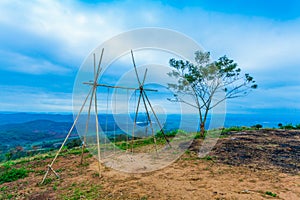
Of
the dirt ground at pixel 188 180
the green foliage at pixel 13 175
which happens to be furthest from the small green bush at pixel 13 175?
the dirt ground at pixel 188 180

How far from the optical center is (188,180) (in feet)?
12.5

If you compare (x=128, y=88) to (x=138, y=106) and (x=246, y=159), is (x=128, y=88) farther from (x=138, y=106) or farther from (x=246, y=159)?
(x=246, y=159)

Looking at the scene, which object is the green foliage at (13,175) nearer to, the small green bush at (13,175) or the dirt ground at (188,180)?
the small green bush at (13,175)

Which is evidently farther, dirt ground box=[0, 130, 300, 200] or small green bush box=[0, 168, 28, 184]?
small green bush box=[0, 168, 28, 184]

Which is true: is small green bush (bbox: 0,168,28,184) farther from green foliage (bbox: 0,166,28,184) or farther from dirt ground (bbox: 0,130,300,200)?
dirt ground (bbox: 0,130,300,200)

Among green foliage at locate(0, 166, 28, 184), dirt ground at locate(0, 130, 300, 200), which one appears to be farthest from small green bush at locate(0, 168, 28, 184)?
dirt ground at locate(0, 130, 300, 200)

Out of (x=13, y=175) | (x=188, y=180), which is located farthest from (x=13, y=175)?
(x=188, y=180)

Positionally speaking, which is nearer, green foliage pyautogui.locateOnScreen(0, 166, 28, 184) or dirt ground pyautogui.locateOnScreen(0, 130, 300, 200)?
dirt ground pyautogui.locateOnScreen(0, 130, 300, 200)

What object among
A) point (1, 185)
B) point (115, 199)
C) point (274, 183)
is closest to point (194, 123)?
point (274, 183)

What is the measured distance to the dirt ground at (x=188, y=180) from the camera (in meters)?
3.22

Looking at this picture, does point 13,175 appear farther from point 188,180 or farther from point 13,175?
point 188,180

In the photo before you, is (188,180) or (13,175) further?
(13,175)

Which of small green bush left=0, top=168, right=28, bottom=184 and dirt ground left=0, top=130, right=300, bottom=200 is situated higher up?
dirt ground left=0, top=130, right=300, bottom=200

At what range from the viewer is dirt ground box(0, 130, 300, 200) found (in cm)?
Result: 322
